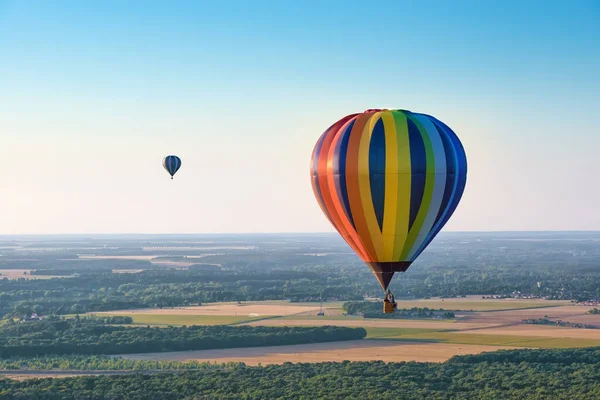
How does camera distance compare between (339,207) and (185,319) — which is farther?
(185,319)

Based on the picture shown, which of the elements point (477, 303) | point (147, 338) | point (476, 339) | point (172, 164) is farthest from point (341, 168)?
point (477, 303)

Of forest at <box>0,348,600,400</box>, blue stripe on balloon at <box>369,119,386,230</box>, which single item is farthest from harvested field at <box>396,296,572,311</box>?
blue stripe on balloon at <box>369,119,386,230</box>

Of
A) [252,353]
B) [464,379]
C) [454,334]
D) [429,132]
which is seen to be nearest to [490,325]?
[454,334]

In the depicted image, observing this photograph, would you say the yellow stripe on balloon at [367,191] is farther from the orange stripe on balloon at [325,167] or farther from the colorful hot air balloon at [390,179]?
the orange stripe on balloon at [325,167]

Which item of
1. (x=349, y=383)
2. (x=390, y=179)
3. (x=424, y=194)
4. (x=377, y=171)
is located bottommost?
(x=349, y=383)

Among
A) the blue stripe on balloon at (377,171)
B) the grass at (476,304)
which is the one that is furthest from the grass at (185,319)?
the blue stripe on balloon at (377,171)

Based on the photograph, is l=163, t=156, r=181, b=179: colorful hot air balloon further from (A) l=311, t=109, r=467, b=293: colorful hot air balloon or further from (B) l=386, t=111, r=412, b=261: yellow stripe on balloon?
(B) l=386, t=111, r=412, b=261: yellow stripe on balloon

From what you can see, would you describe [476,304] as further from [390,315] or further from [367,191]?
[367,191]

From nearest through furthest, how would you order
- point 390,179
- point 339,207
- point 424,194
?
1. point 390,179
2. point 424,194
3. point 339,207
